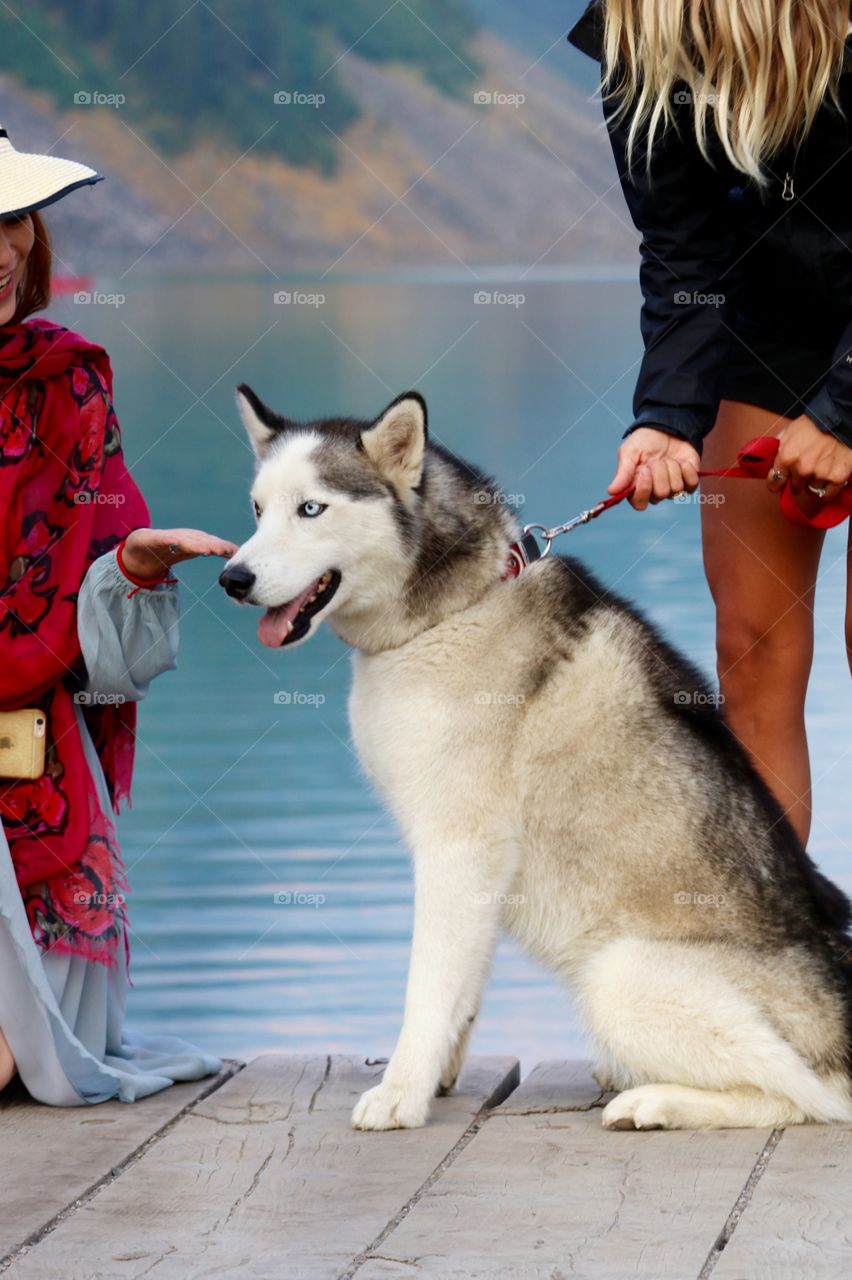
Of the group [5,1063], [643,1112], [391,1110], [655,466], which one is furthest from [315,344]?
[643,1112]

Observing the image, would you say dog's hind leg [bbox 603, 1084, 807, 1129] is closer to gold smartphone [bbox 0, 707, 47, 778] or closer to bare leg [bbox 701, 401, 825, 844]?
bare leg [bbox 701, 401, 825, 844]

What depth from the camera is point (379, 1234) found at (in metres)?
2.46

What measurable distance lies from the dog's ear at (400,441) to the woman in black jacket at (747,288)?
1.22 ft

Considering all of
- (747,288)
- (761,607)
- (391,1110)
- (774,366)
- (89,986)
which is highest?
(747,288)

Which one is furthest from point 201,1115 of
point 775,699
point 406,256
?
point 406,256

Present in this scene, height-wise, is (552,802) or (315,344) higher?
(552,802)

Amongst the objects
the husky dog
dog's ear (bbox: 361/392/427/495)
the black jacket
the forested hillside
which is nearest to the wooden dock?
the husky dog

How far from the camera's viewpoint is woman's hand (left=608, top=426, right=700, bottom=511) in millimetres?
3070

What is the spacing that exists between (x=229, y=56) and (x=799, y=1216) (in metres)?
25.1

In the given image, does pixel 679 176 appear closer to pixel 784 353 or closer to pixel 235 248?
pixel 784 353

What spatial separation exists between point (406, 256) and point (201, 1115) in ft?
96.6

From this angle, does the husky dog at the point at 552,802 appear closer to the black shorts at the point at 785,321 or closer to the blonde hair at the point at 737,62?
the black shorts at the point at 785,321

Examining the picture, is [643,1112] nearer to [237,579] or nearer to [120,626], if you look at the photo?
[237,579]

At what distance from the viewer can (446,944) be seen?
3096mm
